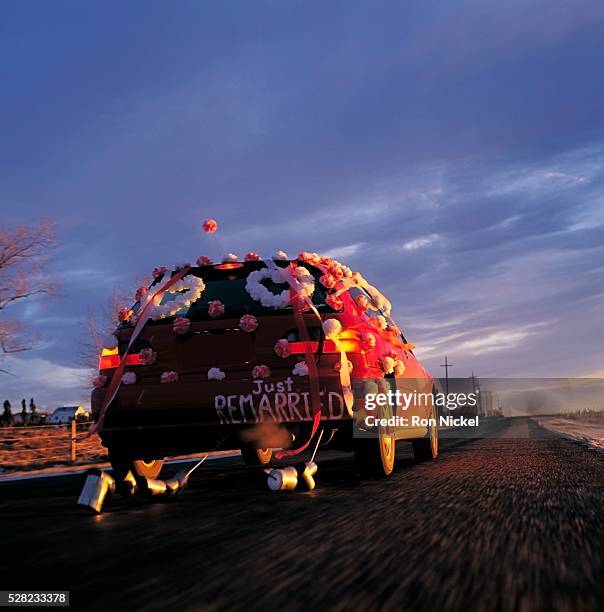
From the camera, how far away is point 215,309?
6.01 meters

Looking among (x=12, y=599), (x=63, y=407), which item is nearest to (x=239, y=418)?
(x=12, y=599)

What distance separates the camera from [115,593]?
295 cm

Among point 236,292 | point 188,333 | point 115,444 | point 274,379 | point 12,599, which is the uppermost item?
point 236,292

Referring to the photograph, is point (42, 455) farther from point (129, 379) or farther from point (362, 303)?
point (362, 303)

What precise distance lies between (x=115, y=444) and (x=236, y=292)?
168cm

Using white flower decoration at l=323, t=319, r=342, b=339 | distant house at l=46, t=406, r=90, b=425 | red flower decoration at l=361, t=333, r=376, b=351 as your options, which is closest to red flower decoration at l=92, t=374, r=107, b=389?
white flower decoration at l=323, t=319, r=342, b=339

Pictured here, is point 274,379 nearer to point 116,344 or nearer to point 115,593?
point 116,344

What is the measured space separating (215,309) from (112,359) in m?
1.03

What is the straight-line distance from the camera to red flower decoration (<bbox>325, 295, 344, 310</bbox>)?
19.9 feet

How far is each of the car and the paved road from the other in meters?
0.56

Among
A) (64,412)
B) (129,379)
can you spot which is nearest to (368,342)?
(129,379)

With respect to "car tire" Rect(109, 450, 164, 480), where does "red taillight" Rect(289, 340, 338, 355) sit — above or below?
above

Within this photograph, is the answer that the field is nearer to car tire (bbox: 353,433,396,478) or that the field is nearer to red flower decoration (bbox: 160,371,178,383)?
car tire (bbox: 353,433,396,478)

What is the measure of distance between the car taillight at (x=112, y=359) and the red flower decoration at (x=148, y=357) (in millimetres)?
46
